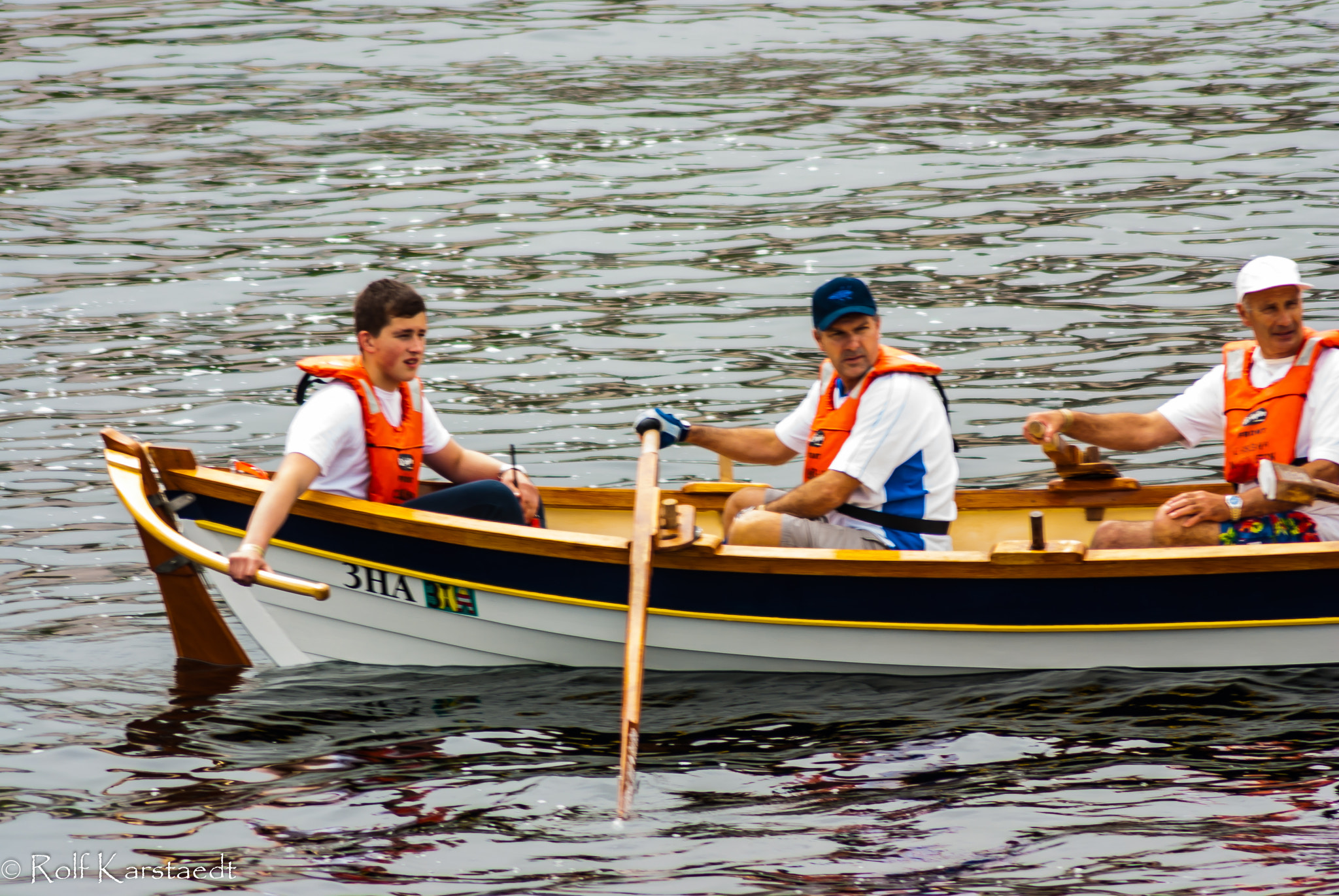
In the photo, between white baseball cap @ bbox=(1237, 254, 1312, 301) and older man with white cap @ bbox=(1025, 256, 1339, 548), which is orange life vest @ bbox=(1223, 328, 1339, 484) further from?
white baseball cap @ bbox=(1237, 254, 1312, 301)

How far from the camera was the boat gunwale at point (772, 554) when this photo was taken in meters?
5.34

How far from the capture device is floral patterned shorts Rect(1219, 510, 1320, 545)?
557cm

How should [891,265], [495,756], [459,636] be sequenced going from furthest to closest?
[891,265]
[459,636]
[495,756]

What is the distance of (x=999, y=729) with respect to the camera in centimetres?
534

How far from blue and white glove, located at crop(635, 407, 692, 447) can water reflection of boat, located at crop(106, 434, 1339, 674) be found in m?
0.52

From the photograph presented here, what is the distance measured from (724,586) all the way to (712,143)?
11794 mm

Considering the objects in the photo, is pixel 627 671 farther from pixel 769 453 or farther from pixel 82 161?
pixel 82 161

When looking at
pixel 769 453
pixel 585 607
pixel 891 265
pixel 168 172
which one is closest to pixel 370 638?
pixel 585 607

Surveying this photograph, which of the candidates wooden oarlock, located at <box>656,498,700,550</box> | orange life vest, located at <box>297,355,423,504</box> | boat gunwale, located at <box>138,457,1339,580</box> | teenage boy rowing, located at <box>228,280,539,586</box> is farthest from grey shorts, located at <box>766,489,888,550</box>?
orange life vest, located at <box>297,355,423,504</box>

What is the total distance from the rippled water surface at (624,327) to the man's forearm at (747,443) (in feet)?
3.18

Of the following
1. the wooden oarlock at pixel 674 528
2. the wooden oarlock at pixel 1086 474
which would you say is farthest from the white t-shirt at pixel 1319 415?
the wooden oarlock at pixel 674 528

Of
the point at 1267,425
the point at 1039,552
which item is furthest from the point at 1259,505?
the point at 1039,552

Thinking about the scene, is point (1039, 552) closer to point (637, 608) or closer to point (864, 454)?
point (864, 454)

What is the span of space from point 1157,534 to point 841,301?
1.49 m
